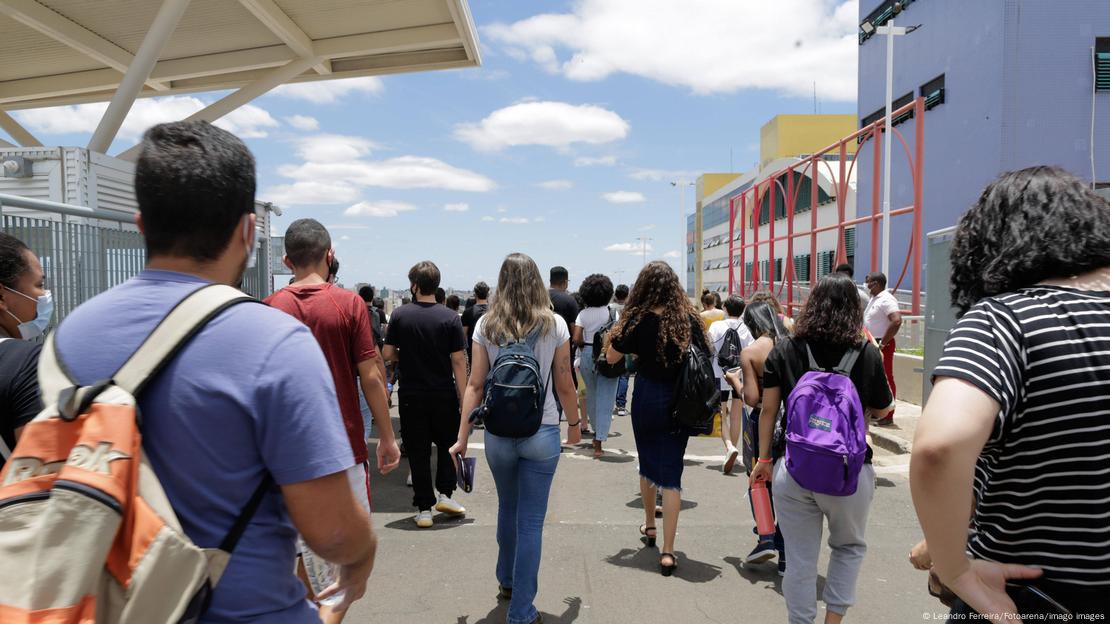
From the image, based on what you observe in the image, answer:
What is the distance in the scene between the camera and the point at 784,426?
11.3 ft

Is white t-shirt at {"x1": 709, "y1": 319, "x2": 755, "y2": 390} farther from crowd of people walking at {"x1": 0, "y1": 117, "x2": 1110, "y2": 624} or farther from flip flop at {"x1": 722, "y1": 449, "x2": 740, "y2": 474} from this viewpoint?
crowd of people walking at {"x1": 0, "y1": 117, "x2": 1110, "y2": 624}

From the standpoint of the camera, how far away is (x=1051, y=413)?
4.92 feet

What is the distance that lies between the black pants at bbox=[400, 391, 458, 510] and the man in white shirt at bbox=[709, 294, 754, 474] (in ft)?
7.36

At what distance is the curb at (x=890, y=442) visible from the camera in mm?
7753

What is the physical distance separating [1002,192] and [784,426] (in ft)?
6.28

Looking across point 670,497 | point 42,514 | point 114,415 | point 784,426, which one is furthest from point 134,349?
point 670,497

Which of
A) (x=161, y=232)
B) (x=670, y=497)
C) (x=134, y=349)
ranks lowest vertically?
(x=670, y=497)

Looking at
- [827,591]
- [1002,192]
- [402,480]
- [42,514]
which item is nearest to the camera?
[42,514]

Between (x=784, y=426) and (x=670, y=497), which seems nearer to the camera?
(x=784, y=426)

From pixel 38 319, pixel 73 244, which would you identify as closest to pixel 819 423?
pixel 38 319

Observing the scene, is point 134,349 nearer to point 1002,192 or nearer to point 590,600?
point 1002,192

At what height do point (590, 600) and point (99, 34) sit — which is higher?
point (99, 34)

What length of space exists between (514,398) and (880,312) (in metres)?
7.11

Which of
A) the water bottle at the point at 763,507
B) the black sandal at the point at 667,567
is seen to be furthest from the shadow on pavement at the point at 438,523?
the water bottle at the point at 763,507
